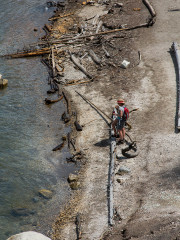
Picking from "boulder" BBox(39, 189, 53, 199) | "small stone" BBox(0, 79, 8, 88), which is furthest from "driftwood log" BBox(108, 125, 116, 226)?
"small stone" BBox(0, 79, 8, 88)

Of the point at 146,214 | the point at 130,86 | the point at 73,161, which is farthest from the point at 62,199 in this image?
the point at 130,86

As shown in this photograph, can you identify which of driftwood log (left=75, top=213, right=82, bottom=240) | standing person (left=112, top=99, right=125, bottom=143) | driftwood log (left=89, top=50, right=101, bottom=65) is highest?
standing person (left=112, top=99, right=125, bottom=143)

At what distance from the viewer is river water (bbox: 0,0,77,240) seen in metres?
17.1

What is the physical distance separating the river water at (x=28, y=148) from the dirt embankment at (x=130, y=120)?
1103 millimetres

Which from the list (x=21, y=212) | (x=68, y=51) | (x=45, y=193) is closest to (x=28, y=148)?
(x=45, y=193)

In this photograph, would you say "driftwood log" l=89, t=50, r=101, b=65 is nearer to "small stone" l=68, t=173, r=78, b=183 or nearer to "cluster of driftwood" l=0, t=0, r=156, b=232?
"cluster of driftwood" l=0, t=0, r=156, b=232

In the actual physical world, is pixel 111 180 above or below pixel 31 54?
above

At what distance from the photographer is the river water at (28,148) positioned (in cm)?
1712

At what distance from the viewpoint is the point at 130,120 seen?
21.9 m

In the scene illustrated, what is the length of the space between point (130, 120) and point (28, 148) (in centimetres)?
615

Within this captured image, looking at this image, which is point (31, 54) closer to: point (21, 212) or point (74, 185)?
point (74, 185)

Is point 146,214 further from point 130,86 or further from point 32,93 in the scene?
point 32,93

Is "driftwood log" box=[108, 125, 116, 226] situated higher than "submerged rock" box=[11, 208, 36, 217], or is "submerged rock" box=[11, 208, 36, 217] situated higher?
"driftwood log" box=[108, 125, 116, 226]

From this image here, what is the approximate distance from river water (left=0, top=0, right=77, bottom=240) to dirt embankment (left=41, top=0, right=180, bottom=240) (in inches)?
43.4
